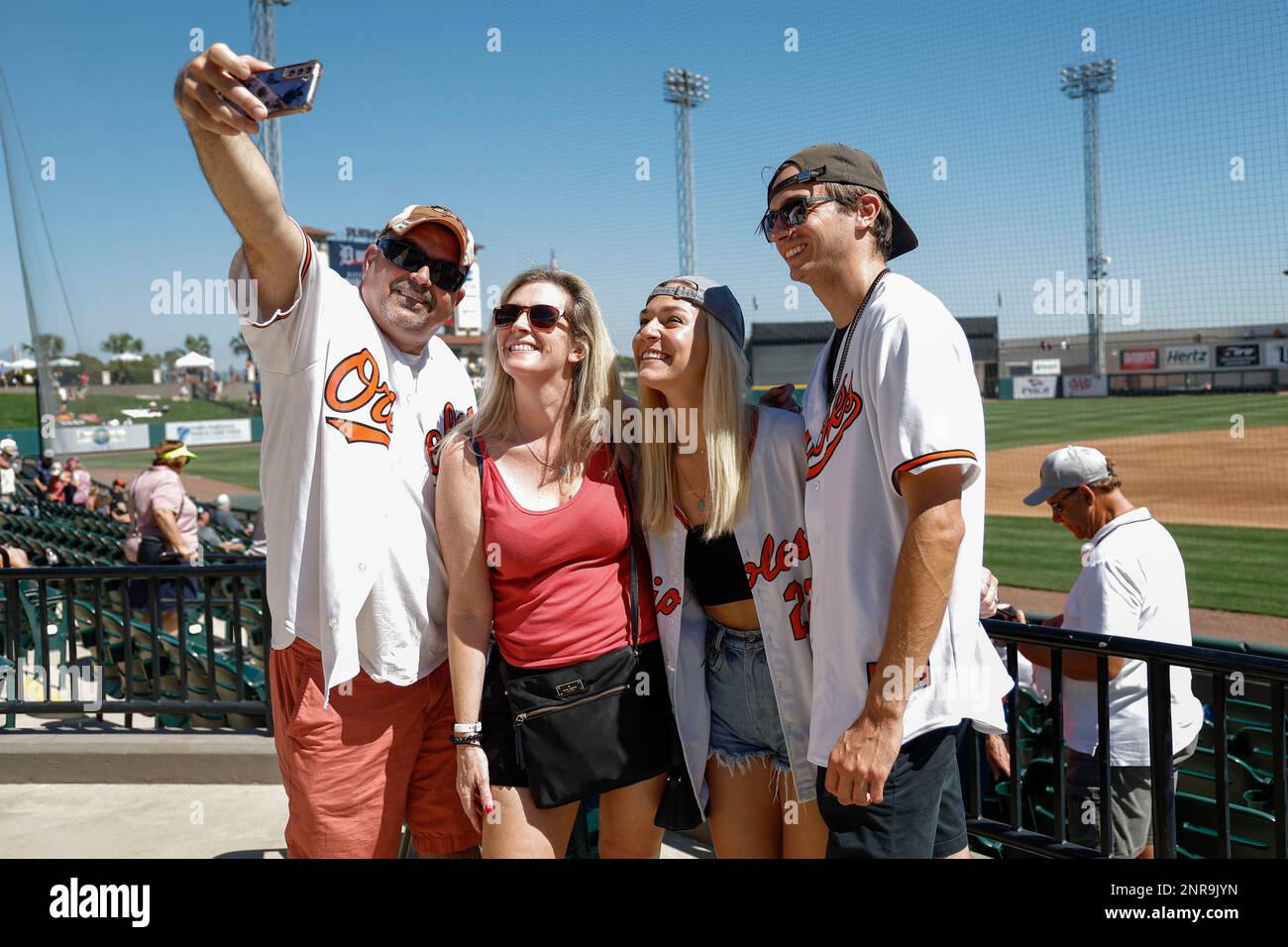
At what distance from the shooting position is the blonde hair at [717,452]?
2.15 metres

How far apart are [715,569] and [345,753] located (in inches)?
37.7

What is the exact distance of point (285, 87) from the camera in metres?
1.73

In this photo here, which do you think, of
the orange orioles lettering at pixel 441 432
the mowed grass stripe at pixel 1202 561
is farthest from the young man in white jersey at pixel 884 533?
the mowed grass stripe at pixel 1202 561

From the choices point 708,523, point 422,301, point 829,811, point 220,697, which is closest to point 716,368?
point 708,523

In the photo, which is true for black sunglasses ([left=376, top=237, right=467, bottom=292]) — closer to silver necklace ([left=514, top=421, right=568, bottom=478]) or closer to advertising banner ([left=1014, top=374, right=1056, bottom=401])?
silver necklace ([left=514, top=421, right=568, bottom=478])

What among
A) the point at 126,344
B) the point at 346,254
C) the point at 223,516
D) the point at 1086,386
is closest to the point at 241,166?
the point at 223,516

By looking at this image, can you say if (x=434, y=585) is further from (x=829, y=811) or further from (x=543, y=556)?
(x=829, y=811)

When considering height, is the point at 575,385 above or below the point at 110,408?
below

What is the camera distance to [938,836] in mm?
1962

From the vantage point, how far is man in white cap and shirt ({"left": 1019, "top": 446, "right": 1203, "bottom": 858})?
3301 millimetres

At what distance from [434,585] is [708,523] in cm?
67

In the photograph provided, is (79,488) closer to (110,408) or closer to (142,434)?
(110,408)

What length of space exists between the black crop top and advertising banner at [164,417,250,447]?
138 feet

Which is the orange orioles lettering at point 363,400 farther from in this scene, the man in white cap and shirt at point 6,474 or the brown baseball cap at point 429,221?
the man in white cap and shirt at point 6,474
